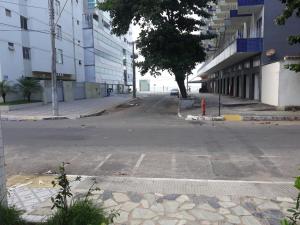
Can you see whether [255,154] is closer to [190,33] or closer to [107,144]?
[107,144]

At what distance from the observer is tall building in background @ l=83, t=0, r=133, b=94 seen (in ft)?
183

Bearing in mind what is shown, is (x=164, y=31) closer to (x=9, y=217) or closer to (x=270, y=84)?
(x=270, y=84)

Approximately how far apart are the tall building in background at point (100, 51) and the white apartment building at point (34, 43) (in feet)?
20.8

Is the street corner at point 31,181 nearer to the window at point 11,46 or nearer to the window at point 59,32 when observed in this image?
the window at point 11,46

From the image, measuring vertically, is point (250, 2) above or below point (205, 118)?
above

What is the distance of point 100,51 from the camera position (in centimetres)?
6084

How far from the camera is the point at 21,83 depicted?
2945 centimetres

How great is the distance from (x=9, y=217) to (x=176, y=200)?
2504 mm

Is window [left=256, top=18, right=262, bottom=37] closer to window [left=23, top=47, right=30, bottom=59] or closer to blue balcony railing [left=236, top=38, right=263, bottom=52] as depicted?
blue balcony railing [left=236, top=38, right=263, bottom=52]

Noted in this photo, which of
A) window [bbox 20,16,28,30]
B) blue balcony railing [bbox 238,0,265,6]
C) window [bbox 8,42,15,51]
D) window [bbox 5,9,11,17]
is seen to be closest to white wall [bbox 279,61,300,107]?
blue balcony railing [bbox 238,0,265,6]

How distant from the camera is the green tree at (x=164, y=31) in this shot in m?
22.7

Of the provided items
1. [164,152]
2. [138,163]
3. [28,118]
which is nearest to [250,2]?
[28,118]

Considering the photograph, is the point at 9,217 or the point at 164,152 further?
the point at 164,152

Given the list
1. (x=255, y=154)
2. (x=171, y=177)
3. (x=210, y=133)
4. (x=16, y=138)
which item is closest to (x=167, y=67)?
(x=210, y=133)
